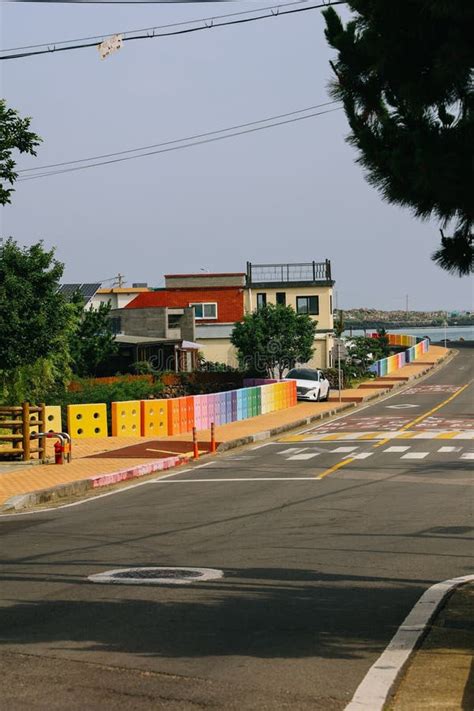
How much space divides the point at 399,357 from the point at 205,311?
14829mm

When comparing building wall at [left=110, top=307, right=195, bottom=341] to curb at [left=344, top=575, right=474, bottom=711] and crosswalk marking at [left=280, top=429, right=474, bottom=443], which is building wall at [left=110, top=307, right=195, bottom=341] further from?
curb at [left=344, top=575, right=474, bottom=711]

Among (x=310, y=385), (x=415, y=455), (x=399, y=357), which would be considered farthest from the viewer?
(x=399, y=357)

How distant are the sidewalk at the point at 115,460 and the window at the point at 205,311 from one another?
35.1 metres

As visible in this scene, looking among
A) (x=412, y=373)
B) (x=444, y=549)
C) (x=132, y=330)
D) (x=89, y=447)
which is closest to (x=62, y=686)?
(x=444, y=549)

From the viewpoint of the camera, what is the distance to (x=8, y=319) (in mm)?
34531

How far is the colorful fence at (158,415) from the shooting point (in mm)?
33594

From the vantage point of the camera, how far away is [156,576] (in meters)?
12.2

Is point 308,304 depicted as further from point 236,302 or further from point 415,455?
point 415,455

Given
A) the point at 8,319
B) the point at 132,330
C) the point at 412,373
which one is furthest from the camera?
the point at 412,373

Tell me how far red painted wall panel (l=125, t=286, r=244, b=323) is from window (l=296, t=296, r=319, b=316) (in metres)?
4.16

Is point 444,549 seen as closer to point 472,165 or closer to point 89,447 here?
point 472,165

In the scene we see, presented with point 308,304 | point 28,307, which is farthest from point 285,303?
point 28,307

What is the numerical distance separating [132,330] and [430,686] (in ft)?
209

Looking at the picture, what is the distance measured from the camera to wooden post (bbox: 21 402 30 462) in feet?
83.0
